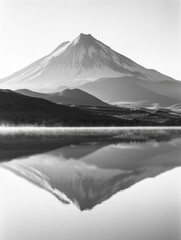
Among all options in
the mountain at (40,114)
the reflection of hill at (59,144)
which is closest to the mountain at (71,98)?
the mountain at (40,114)

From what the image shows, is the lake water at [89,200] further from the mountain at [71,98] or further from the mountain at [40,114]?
the mountain at [71,98]

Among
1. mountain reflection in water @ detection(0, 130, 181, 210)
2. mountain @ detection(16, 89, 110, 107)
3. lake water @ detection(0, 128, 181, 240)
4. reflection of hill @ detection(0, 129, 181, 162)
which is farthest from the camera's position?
mountain @ detection(16, 89, 110, 107)

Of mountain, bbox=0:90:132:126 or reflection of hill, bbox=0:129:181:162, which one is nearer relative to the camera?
reflection of hill, bbox=0:129:181:162

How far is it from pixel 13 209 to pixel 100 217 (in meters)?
1.61

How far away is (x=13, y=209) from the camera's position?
8.80 meters

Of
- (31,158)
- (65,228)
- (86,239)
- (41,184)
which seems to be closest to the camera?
(86,239)

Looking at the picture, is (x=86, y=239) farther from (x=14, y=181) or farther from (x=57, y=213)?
(x=14, y=181)

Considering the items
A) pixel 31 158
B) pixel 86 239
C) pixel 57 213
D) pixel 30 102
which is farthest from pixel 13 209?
pixel 30 102

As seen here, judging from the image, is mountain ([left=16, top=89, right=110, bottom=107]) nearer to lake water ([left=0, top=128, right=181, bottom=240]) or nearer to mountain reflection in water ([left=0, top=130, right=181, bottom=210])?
mountain reflection in water ([left=0, top=130, right=181, bottom=210])

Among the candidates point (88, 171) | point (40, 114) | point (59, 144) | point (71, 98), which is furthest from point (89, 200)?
point (71, 98)

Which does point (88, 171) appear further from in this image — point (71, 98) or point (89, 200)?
point (71, 98)

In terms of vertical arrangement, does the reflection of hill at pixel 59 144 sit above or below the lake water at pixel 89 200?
below

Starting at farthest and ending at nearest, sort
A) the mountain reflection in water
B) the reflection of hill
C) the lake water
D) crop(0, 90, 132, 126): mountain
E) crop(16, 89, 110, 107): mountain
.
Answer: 1. crop(16, 89, 110, 107): mountain
2. crop(0, 90, 132, 126): mountain
3. the reflection of hill
4. the mountain reflection in water
5. the lake water

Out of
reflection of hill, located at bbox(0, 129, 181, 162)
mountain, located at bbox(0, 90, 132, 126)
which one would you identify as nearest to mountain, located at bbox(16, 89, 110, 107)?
mountain, located at bbox(0, 90, 132, 126)
